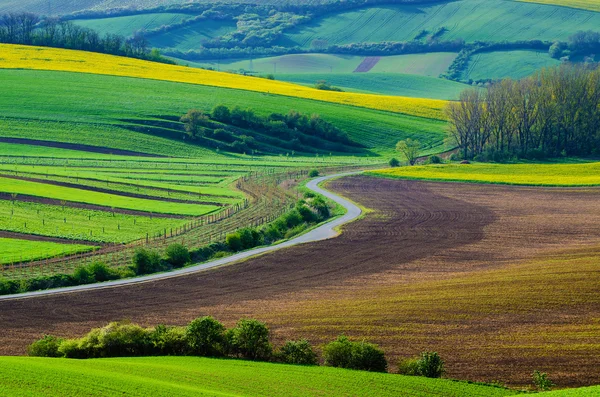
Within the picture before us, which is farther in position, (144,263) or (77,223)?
(77,223)

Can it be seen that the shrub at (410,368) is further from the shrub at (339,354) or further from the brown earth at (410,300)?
the shrub at (339,354)

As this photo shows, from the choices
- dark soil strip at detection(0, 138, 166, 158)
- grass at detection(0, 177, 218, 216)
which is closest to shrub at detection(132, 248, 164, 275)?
grass at detection(0, 177, 218, 216)

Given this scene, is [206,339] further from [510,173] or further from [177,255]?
[510,173]

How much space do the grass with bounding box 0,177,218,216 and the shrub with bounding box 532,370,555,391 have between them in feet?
159

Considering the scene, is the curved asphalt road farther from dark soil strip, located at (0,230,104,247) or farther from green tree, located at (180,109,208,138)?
green tree, located at (180,109,208,138)

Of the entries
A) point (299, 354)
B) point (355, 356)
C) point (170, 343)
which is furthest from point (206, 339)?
point (355, 356)

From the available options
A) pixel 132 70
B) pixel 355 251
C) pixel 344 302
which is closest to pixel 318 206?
pixel 355 251

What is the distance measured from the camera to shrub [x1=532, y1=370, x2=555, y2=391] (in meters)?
35.0

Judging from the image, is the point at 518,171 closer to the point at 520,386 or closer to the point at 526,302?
the point at 526,302

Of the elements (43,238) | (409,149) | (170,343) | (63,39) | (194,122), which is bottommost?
(43,238)

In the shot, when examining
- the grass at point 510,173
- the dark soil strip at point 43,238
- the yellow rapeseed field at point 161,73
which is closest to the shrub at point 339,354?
the dark soil strip at point 43,238

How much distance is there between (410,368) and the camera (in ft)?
121

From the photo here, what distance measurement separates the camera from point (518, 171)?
112 metres

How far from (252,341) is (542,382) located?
11.9m
